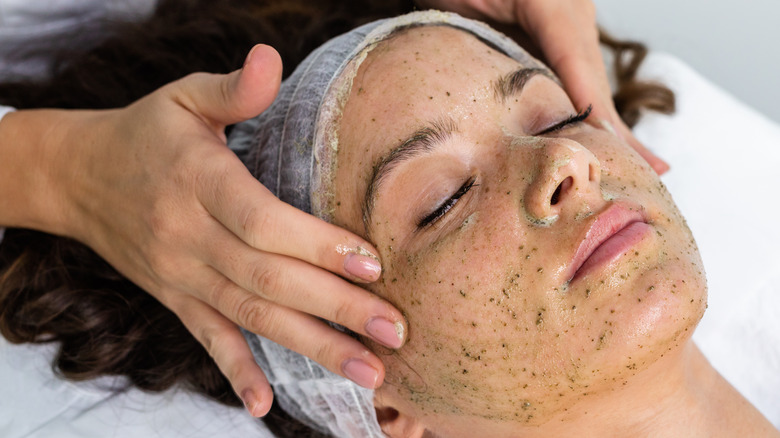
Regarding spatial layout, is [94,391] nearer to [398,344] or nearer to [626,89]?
[398,344]

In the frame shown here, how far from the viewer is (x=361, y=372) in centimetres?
112

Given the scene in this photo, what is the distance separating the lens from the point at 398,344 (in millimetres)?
1110

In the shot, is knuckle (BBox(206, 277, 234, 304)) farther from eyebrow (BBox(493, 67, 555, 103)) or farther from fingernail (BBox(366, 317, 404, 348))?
eyebrow (BBox(493, 67, 555, 103))

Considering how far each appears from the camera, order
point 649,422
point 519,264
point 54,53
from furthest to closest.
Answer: point 54,53 < point 649,422 < point 519,264

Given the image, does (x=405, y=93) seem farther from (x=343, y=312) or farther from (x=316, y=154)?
(x=343, y=312)

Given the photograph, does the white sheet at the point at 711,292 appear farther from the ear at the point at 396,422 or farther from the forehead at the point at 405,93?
the forehead at the point at 405,93

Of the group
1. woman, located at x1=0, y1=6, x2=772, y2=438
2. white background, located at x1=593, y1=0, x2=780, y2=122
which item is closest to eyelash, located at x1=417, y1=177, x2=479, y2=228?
woman, located at x1=0, y1=6, x2=772, y2=438

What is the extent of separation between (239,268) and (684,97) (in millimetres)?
1731

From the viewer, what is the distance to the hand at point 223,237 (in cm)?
110

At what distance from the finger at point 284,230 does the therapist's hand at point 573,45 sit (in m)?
0.69

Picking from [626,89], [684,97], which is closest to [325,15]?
[626,89]

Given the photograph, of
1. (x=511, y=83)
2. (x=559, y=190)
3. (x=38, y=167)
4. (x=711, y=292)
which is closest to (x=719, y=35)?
(x=711, y=292)

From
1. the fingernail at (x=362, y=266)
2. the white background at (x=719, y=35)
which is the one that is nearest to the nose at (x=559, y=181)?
the fingernail at (x=362, y=266)

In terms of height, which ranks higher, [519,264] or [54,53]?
[519,264]
